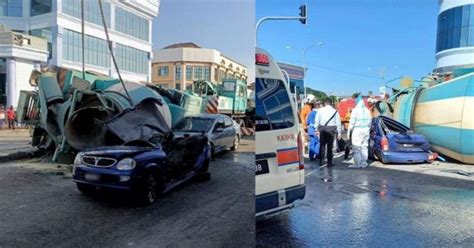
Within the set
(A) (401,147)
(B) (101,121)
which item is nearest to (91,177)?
(B) (101,121)

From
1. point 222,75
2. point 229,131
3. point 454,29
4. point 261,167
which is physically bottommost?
point 261,167

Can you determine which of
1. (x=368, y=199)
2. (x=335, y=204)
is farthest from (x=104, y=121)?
(x=368, y=199)

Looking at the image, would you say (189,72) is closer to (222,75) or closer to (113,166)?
(222,75)

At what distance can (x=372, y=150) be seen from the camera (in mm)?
8148

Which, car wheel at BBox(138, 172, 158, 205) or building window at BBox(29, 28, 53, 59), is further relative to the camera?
car wheel at BBox(138, 172, 158, 205)

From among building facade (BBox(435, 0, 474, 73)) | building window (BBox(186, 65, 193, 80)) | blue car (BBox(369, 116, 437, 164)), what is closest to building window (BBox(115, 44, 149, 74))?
building window (BBox(186, 65, 193, 80))

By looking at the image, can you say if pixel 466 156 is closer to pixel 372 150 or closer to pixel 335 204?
pixel 372 150

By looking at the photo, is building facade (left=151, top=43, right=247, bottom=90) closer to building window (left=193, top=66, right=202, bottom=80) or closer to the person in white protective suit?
building window (left=193, top=66, right=202, bottom=80)

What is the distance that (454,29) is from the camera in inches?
102

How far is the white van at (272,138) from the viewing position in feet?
3.58

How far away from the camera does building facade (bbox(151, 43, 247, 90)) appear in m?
1.02

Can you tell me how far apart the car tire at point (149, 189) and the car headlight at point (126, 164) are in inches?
2.5

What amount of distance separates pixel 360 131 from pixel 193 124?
6.36 metres

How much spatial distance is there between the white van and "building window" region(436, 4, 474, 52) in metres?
1.12
